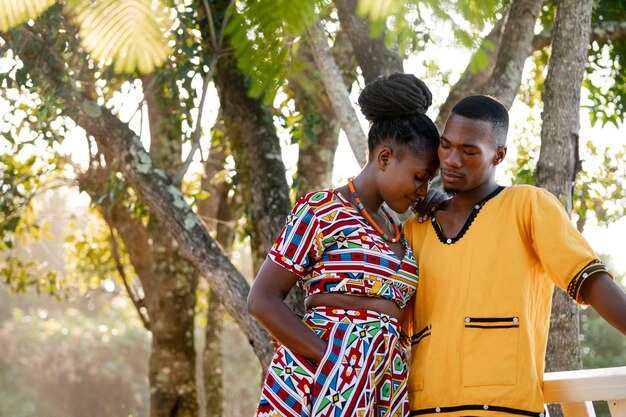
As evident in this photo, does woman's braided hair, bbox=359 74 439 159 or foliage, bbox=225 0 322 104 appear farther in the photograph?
woman's braided hair, bbox=359 74 439 159

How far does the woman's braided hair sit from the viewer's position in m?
2.49

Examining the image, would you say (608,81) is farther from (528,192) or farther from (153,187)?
(528,192)

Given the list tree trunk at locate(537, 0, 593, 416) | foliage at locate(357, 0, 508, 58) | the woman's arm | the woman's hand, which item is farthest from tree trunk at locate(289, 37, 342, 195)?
foliage at locate(357, 0, 508, 58)

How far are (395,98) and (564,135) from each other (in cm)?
177

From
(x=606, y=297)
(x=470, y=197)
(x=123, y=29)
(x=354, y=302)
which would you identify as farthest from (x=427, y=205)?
(x=123, y=29)

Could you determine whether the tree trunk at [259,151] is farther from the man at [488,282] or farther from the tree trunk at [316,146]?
the man at [488,282]

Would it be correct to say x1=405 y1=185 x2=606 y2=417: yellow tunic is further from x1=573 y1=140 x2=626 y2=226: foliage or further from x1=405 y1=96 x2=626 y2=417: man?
x1=573 y1=140 x2=626 y2=226: foliage

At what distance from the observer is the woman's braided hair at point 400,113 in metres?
2.49

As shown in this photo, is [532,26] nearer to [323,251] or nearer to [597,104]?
[597,104]

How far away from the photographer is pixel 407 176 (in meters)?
2.47

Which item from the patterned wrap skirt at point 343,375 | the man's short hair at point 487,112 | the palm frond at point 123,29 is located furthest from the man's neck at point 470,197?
the palm frond at point 123,29

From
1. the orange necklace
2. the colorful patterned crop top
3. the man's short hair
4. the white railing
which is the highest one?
the man's short hair

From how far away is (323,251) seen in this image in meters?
2.49

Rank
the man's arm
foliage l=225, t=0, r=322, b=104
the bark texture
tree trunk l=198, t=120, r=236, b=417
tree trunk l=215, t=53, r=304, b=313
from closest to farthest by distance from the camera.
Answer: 1. foliage l=225, t=0, r=322, b=104
2. the man's arm
3. the bark texture
4. tree trunk l=215, t=53, r=304, b=313
5. tree trunk l=198, t=120, r=236, b=417
